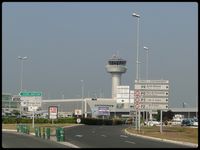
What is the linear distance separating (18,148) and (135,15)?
3575cm

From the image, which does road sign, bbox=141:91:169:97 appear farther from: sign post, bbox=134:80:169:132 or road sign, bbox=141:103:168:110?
road sign, bbox=141:103:168:110

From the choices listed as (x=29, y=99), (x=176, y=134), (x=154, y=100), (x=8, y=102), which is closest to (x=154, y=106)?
(x=154, y=100)

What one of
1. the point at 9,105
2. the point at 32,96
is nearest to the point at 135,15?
the point at 32,96

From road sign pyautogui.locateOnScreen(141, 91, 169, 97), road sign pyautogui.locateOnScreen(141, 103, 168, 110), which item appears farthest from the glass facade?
road sign pyautogui.locateOnScreen(141, 91, 169, 97)

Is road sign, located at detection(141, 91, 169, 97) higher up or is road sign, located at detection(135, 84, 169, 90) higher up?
road sign, located at detection(135, 84, 169, 90)

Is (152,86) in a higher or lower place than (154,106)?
higher

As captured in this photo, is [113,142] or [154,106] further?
[154,106]

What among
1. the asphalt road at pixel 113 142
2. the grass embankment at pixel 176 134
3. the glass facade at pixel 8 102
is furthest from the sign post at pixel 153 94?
the glass facade at pixel 8 102

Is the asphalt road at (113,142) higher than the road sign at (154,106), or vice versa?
the road sign at (154,106)

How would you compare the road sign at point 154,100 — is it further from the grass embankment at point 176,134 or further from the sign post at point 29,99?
the sign post at point 29,99

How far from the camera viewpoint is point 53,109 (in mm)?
67750

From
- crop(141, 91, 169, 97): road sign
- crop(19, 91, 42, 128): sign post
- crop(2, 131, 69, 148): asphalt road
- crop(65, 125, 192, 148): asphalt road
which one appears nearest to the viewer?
crop(2, 131, 69, 148): asphalt road

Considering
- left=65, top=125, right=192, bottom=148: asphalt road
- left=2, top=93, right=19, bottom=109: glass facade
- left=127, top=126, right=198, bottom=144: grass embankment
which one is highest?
left=2, top=93, right=19, bottom=109: glass facade

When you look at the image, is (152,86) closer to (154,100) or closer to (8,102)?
(154,100)
